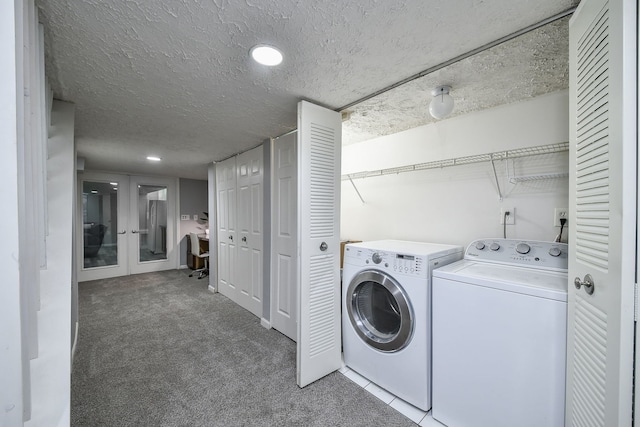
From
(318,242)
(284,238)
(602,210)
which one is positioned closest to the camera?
(602,210)

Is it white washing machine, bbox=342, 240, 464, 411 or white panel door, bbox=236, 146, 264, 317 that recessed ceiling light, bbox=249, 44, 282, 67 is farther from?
white panel door, bbox=236, 146, 264, 317

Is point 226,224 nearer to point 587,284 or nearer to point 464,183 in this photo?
point 464,183

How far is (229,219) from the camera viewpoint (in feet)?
11.4

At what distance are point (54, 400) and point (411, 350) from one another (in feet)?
5.36

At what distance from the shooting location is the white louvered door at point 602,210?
0.73 m

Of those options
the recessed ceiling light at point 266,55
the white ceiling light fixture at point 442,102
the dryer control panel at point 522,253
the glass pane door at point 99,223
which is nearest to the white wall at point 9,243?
the recessed ceiling light at point 266,55

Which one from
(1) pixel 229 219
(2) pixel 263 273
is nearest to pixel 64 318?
(2) pixel 263 273

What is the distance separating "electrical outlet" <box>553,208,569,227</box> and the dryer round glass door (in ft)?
3.71

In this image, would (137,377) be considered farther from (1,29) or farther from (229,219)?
(1,29)

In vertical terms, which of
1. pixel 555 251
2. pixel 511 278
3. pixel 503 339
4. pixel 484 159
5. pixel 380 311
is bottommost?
pixel 380 311

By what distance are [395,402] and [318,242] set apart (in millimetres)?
1154

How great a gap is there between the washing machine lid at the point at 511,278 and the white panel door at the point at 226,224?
2709 millimetres

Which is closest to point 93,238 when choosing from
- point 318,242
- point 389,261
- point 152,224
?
point 152,224

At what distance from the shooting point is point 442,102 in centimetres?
160
